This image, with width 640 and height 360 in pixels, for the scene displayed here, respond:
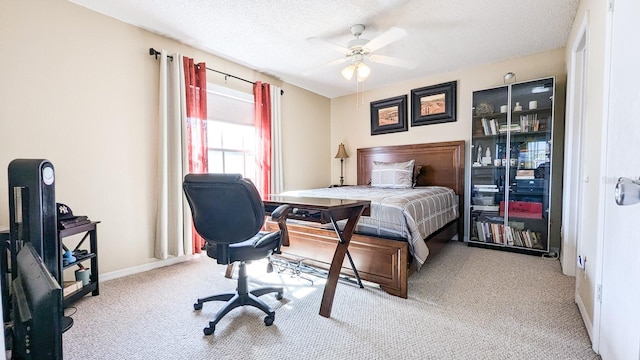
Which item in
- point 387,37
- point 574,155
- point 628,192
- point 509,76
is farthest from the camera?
point 509,76

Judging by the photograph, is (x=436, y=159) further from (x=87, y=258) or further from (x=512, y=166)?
(x=87, y=258)

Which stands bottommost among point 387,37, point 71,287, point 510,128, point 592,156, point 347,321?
point 347,321

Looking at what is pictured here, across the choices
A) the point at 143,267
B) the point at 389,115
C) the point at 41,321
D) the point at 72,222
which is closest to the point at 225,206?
the point at 41,321

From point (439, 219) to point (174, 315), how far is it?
2.61 m

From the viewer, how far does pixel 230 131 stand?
3.61 meters

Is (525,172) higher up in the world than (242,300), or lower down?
higher up

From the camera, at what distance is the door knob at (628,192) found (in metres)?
0.86

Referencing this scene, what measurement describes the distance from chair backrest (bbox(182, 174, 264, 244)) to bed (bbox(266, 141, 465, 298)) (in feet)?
3.25

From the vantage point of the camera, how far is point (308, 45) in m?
3.09

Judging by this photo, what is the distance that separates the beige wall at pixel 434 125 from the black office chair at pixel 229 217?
10.4 ft

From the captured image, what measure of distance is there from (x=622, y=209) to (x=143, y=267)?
3536mm

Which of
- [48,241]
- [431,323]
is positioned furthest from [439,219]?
[48,241]

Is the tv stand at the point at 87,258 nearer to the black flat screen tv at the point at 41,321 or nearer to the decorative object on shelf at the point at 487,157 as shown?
the black flat screen tv at the point at 41,321

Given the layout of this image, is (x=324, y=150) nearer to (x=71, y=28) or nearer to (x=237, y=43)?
(x=237, y=43)
